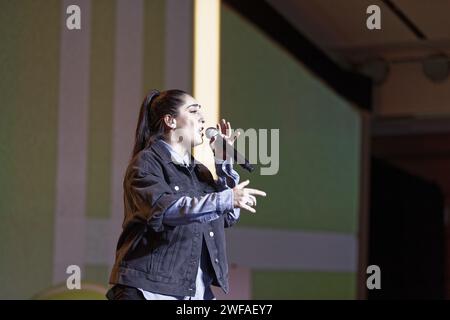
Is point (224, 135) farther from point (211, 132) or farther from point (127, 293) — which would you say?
point (127, 293)

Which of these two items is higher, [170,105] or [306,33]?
[306,33]

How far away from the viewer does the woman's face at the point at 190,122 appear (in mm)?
2191

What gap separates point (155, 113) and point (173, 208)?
278 millimetres

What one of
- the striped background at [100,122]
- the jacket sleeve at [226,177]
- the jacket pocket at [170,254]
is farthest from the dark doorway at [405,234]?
the jacket pocket at [170,254]

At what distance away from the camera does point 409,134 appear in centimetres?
884

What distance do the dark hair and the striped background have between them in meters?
1.48

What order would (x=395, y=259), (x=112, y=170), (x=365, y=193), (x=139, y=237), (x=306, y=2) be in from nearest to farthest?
(x=139, y=237) < (x=112, y=170) < (x=306, y=2) < (x=365, y=193) < (x=395, y=259)

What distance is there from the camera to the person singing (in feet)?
6.79

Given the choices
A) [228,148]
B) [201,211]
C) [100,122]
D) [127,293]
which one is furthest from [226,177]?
[100,122]

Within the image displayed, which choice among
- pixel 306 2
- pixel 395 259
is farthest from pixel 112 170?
pixel 395 259

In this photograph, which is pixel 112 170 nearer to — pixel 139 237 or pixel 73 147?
pixel 73 147

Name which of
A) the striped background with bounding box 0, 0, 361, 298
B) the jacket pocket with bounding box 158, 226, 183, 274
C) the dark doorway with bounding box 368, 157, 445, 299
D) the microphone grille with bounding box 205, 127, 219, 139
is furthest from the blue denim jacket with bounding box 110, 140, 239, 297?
the dark doorway with bounding box 368, 157, 445, 299

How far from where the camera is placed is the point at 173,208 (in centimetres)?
205
